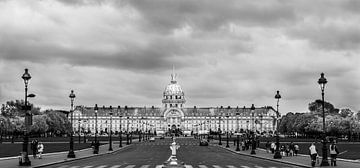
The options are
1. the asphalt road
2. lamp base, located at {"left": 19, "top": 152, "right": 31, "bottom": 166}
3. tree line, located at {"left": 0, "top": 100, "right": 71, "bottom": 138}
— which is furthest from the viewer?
tree line, located at {"left": 0, "top": 100, "right": 71, "bottom": 138}

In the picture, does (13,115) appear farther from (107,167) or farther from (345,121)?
(107,167)

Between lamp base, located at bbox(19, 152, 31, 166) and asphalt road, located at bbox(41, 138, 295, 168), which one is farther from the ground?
lamp base, located at bbox(19, 152, 31, 166)

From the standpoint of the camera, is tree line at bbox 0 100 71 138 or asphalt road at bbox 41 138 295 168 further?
tree line at bbox 0 100 71 138

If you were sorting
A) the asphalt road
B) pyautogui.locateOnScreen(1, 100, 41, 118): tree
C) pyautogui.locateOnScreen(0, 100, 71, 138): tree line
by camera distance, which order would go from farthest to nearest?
pyautogui.locateOnScreen(1, 100, 41, 118): tree < pyautogui.locateOnScreen(0, 100, 71, 138): tree line < the asphalt road

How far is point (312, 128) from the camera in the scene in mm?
159625

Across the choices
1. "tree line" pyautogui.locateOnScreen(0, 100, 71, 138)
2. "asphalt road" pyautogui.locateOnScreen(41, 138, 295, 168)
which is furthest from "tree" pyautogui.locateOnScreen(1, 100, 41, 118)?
"asphalt road" pyautogui.locateOnScreen(41, 138, 295, 168)

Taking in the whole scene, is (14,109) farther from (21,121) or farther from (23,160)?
(23,160)

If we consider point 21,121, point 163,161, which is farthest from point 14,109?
point 163,161

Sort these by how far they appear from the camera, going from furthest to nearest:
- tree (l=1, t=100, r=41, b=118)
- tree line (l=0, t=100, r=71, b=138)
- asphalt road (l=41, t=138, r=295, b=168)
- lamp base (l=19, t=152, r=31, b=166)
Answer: tree (l=1, t=100, r=41, b=118), tree line (l=0, t=100, r=71, b=138), asphalt road (l=41, t=138, r=295, b=168), lamp base (l=19, t=152, r=31, b=166)

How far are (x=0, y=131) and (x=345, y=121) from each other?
288 ft

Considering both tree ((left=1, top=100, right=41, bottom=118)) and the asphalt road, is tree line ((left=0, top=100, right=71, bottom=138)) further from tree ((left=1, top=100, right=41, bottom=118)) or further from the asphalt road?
the asphalt road

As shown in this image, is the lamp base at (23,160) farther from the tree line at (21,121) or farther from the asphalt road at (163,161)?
the tree line at (21,121)

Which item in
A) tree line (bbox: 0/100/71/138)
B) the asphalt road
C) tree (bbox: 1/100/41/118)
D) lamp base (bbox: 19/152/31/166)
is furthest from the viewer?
tree (bbox: 1/100/41/118)

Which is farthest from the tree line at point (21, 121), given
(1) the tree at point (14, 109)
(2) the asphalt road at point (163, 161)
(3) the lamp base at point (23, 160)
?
(3) the lamp base at point (23, 160)
